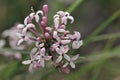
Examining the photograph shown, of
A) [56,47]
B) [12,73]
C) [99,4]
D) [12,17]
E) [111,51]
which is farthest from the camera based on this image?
[99,4]

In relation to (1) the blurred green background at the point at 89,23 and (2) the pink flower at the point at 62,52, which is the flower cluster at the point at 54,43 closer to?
(2) the pink flower at the point at 62,52

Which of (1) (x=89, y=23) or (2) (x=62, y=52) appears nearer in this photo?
(2) (x=62, y=52)

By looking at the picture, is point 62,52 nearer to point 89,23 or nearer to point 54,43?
point 54,43

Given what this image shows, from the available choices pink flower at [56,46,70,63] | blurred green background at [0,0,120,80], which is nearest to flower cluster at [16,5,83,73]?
pink flower at [56,46,70,63]

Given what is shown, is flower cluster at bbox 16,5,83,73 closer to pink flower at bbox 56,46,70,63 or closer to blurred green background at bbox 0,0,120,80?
pink flower at bbox 56,46,70,63

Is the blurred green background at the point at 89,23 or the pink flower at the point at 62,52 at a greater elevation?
the blurred green background at the point at 89,23

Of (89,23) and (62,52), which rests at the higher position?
(89,23)

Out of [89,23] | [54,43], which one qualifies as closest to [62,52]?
[54,43]

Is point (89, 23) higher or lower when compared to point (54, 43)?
higher

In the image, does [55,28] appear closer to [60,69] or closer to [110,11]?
[60,69]

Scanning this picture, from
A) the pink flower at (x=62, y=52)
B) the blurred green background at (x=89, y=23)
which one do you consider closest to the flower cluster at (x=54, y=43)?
the pink flower at (x=62, y=52)

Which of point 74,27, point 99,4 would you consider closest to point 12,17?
point 74,27
